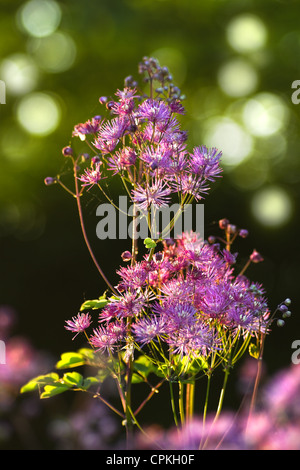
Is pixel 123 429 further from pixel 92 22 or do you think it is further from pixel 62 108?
pixel 92 22

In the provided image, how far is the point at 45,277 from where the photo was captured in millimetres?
3635

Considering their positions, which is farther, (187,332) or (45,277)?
(45,277)

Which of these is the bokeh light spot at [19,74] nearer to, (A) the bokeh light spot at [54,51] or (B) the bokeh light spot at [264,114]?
(A) the bokeh light spot at [54,51]

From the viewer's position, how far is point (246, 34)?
13.8ft

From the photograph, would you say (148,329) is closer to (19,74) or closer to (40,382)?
(40,382)

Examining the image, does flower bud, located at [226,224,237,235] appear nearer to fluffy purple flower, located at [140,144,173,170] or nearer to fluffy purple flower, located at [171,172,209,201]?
fluffy purple flower, located at [171,172,209,201]

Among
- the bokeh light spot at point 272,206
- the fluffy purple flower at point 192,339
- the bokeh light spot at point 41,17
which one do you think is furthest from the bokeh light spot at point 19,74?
the fluffy purple flower at point 192,339

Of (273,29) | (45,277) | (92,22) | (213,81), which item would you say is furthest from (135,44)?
(45,277)

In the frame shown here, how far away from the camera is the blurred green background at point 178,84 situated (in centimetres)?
375

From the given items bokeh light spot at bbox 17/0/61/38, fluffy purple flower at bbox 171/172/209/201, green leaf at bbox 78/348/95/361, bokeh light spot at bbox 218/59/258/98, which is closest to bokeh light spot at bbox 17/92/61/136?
bokeh light spot at bbox 17/0/61/38

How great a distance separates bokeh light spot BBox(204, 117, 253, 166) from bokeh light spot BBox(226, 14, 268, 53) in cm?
69

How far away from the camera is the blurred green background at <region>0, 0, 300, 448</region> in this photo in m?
3.75
